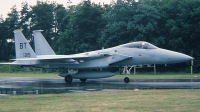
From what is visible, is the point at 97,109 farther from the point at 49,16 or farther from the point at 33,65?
the point at 49,16

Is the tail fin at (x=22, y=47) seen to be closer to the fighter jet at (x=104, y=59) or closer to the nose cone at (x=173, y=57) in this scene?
the fighter jet at (x=104, y=59)

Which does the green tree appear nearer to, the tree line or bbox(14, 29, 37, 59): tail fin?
the tree line

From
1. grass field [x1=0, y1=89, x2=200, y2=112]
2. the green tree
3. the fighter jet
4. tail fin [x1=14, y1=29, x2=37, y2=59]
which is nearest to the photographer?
grass field [x1=0, y1=89, x2=200, y2=112]

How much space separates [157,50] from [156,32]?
19.3m

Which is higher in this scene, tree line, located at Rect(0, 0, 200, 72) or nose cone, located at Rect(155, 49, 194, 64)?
tree line, located at Rect(0, 0, 200, 72)

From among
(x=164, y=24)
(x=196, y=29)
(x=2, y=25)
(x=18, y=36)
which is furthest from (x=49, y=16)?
(x=18, y=36)

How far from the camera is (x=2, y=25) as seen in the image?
6150 cm

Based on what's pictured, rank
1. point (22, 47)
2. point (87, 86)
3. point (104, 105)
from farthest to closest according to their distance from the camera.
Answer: point (22, 47), point (87, 86), point (104, 105)

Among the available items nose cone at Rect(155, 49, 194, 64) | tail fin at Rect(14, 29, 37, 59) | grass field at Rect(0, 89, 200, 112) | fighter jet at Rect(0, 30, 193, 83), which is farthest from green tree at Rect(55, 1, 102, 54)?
grass field at Rect(0, 89, 200, 112)

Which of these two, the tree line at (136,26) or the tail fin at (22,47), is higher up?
the tree line at (136,26)

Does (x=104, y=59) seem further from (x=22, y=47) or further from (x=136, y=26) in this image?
(x=136, y=26)

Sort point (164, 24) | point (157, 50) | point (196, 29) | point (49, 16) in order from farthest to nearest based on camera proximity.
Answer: point (49, 16)
point (164, 24)
point (196, 29)
point (157, 50)

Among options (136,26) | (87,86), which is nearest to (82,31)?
(136,26)

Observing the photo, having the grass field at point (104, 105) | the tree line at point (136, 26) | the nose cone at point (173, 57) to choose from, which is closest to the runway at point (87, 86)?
the nose cone at point (173, 57)
